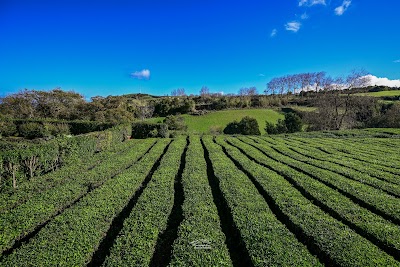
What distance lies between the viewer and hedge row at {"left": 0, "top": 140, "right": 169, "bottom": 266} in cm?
671

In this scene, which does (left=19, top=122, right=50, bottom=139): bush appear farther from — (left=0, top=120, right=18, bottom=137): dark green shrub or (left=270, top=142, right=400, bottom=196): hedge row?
(left=270, top=142, right=400, bottom=196): hedge row

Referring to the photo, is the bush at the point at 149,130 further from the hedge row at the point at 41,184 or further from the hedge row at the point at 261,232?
the hedge row at the point at 261,232

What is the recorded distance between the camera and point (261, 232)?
8.12 metres

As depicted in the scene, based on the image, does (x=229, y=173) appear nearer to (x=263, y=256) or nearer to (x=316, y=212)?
(x=316, y=212)

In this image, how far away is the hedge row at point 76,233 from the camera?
671 cm

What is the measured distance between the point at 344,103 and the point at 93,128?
48068mm

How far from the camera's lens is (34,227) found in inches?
341

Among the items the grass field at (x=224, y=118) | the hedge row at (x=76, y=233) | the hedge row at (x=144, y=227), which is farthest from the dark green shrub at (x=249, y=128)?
the hedge row at (x=76, y=233)

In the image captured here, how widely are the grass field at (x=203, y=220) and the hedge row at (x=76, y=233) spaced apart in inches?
1.2

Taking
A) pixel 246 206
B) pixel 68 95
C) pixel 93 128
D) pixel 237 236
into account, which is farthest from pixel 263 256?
pixel 68 95

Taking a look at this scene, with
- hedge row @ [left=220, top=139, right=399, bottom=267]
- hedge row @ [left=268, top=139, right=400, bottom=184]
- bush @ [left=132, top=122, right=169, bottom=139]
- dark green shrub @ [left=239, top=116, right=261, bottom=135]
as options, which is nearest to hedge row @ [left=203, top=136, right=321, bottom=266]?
hedge row @ [left=220, top=139, right=399, bottom=267]

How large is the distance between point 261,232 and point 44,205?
844 centimetres

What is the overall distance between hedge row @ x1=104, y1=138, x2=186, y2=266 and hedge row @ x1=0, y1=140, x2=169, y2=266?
2.36ft

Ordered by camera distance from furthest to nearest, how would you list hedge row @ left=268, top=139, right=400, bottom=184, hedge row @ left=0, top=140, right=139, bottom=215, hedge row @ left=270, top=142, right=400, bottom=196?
hedge row @ left=268, top=139, right=400, bottom=184 → hedge row @ left=270, top=142, right=400, bottom=196 → hedge row @ left=0, top=140, right=139, bottom=215
